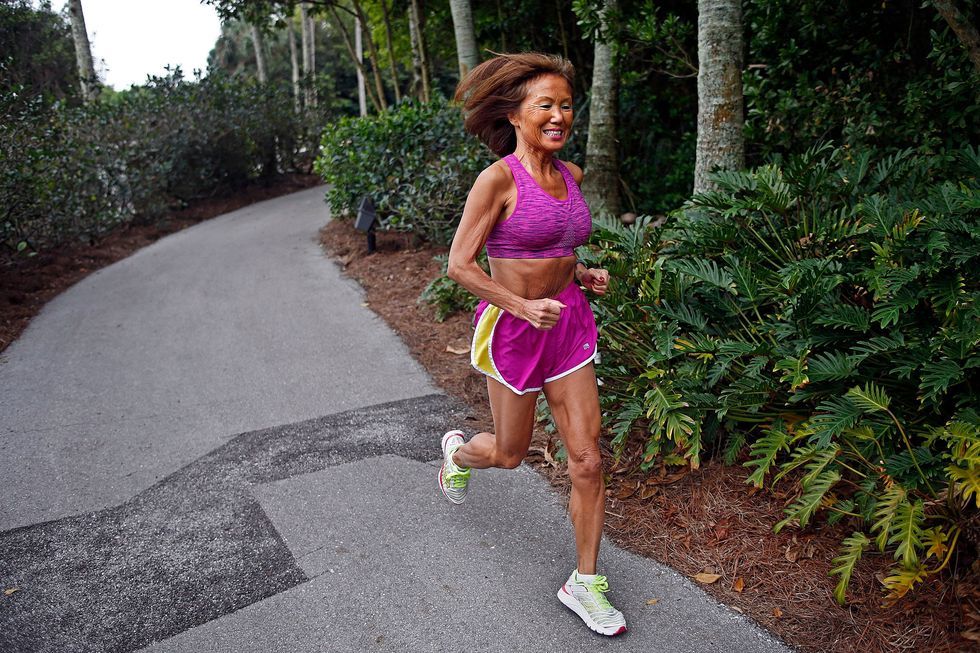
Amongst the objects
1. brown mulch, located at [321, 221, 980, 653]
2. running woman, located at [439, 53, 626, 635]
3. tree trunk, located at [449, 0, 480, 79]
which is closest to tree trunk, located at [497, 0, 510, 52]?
tree trunk, located at [449, 0, 480, 79]

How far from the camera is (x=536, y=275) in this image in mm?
3311

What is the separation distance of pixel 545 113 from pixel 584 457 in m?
1.43

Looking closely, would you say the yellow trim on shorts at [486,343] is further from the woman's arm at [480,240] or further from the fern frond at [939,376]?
the fern frond at [939,376]

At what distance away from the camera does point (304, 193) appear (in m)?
18.4

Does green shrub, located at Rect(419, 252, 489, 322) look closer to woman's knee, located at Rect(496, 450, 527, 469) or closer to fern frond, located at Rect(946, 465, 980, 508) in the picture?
woman's knee, located at Rect(496, 450, 527, 469)

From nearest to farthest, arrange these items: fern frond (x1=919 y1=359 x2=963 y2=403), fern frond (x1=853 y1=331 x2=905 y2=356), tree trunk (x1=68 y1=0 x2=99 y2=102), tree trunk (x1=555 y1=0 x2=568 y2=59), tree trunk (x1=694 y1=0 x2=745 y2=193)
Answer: fern frond (x1=919 y1=359 x2=963 y2=403), fern frond (x1=853 y1=331 x2=905 y2=356), tree trunk (x1=694 y1=0 x2=745 y2=193), tree trunk (x1=555 y1=0 x2=568 y2=59), tree trunk (x1=68 y1=0 x2=99 y2=102)

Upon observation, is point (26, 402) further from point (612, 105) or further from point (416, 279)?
point (612, 105)

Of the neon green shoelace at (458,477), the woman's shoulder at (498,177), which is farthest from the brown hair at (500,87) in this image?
the neon green shoelace at (458,477)

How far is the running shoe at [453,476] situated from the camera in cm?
399

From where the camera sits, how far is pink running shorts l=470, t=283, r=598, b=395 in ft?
10.9

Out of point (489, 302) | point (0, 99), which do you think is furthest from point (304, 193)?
point (489, 302)

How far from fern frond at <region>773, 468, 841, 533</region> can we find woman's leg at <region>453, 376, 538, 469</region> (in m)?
1.17

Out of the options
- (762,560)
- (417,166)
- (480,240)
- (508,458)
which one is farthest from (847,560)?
(417,166)

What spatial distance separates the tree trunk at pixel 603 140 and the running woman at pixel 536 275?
15.4 ft
